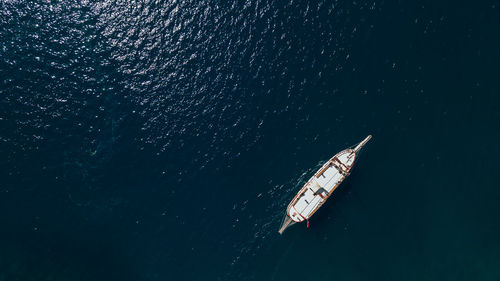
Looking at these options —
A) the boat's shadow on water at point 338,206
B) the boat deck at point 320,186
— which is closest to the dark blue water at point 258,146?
the boat's shadow on water at point 338,206

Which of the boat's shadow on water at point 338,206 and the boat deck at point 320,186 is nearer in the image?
the boat deck at point 320,186

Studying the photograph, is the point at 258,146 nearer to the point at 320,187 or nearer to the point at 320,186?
the point at 320,186

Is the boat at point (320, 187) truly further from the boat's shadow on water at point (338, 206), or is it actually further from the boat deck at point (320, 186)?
the boat's shadow on water at point (338, 206)

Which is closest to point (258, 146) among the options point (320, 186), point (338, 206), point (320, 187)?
point (320, 186)

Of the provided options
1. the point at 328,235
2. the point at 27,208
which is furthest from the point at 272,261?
the point at 27,208

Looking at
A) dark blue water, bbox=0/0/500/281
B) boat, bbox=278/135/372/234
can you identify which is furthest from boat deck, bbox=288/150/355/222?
dark blue water, bbox=0/0/500/281
